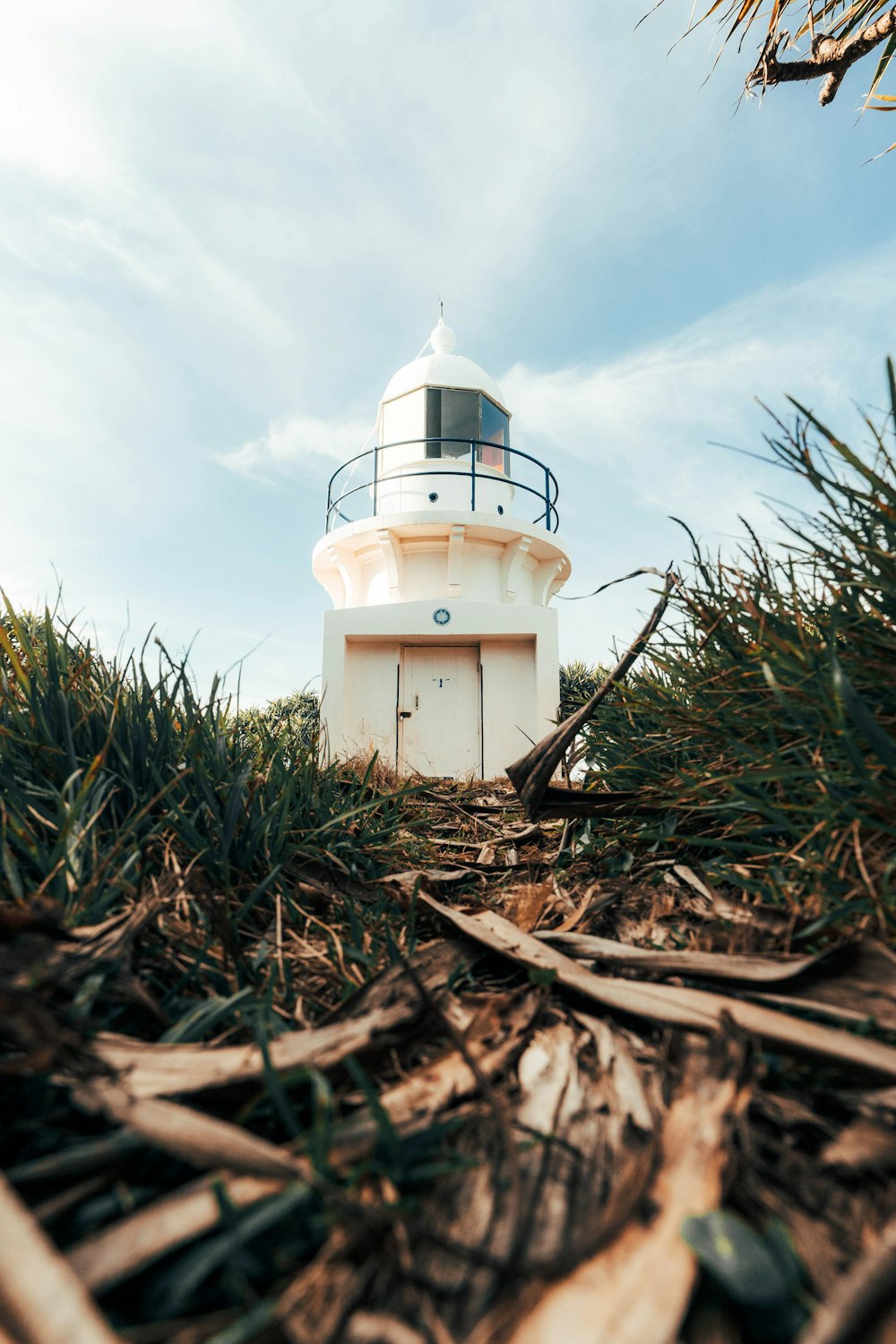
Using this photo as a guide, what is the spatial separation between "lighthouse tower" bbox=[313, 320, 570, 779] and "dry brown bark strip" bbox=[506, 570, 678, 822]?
7.56 meters

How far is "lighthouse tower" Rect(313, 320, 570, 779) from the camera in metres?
11.6

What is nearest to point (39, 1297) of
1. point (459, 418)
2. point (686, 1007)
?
point (686, 1007)

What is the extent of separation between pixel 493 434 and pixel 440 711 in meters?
6.39

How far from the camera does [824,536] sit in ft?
7.02

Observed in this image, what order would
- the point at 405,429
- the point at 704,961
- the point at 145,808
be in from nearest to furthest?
the point at 704,961 < the point at 145,808 < the point at 405,429

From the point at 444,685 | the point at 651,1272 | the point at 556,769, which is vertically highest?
the point at 444,685

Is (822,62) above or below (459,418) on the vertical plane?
below

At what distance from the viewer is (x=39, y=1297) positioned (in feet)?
2.25

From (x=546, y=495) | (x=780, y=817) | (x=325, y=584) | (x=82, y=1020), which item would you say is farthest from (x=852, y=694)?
(x=325, y=584)

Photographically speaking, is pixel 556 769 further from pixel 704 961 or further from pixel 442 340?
pixel 442 340

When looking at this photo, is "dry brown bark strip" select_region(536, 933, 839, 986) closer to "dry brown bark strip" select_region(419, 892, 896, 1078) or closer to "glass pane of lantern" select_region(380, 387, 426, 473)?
"dry brown bark strip" select_region(419, 892, 896, 1078)

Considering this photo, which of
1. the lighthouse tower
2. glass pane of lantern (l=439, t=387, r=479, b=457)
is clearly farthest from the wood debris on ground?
glass pane of lantern (l=439, t=387, r=479, b=457)

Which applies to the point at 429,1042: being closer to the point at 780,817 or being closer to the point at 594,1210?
the point at 594,1210

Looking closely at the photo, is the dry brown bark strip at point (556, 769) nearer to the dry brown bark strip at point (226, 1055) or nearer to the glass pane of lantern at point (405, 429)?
the dry brown bark strip at point (226, 1055)
